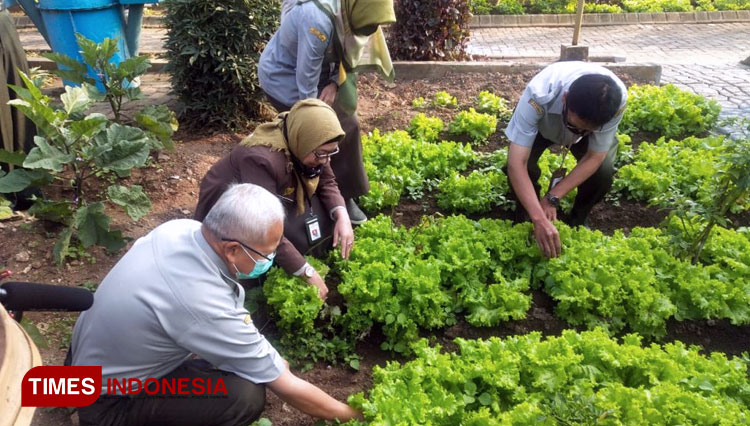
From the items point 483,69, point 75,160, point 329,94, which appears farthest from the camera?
point 483,69

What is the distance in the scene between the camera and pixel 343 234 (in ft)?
13.3

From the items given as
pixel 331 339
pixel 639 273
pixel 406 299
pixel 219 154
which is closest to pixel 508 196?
A: pixel 639 273

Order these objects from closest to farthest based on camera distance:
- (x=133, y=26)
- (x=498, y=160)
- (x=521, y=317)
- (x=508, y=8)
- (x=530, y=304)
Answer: (x=521, y=317) → (x=530, y=304) → (x=498, y=160) → (x=133, y=26) → (x=508, y=8)

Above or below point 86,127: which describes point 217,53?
above

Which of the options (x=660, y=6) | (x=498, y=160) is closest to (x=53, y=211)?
(x=498, y=160)

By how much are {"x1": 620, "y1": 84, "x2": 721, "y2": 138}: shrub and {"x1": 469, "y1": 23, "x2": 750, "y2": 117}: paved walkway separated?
0.93 m

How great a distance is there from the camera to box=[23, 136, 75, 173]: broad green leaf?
404 centimetres

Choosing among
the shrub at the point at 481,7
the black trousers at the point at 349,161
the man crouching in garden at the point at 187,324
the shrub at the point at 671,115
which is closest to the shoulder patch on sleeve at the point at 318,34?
the black trousers at the point at 349,161

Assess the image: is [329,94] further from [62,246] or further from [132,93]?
[62,246]

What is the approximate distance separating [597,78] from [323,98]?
209cm

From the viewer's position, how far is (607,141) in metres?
4.23

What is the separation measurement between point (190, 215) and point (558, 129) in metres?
3.26

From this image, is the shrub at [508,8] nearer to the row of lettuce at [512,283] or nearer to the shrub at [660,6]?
the shrub at [660,6]

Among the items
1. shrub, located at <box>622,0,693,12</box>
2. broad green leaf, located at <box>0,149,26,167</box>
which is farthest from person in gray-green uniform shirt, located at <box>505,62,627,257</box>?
shrub, located at <box>622,0,693,12</box>
